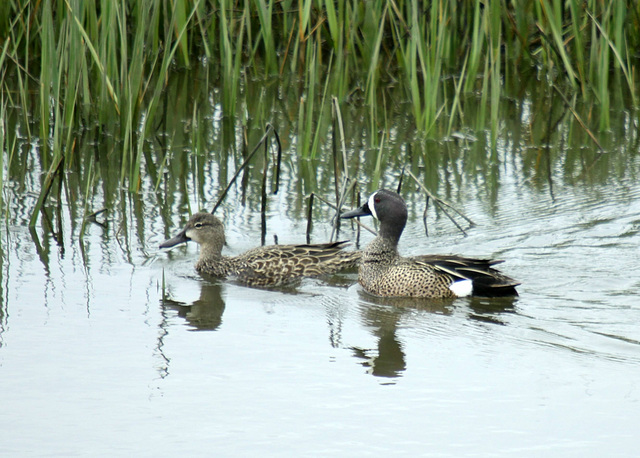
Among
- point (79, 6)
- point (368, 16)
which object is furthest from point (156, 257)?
point (368, 16)

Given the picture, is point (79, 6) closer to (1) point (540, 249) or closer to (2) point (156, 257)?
(2) point (156, 257)

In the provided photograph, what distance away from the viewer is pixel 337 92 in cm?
1005

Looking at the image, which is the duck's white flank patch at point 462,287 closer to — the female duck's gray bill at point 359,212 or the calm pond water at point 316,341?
the calm pond water at point 316,341

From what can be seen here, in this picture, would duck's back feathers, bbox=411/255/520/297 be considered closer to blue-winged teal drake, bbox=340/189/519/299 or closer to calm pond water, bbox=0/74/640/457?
blue-winged teal drake, bbox=340/189/519/299

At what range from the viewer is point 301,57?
12055 millimetres

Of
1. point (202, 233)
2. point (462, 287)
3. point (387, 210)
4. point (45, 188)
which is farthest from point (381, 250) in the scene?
point (45, 188)

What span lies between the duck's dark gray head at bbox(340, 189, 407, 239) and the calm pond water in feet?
1.73

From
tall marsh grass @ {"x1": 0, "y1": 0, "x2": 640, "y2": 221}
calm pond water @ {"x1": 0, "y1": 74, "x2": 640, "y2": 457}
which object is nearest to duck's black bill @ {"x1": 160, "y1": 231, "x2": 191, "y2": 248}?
calm pond water @ {"x1": 0, "y1": 74, "x2": 640, "y2": 457}

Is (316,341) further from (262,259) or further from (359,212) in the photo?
(359,212)

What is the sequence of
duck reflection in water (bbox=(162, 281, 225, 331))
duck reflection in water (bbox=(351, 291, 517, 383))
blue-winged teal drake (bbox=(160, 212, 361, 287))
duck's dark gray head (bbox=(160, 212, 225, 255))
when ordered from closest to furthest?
duck reflection in water (bbox=(351, 291, 517, 383)) < duck reflection in water (bbox=(162, 281, 225, 331)) < blue-winged teal drake (bbox=(160, 212, 361, 287)) < duck's dark gray head (bbox=(160, 212, 225, 255))

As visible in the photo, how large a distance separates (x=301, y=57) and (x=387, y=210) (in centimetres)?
487

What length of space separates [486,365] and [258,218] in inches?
141

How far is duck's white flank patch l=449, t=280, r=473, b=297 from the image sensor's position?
709cm

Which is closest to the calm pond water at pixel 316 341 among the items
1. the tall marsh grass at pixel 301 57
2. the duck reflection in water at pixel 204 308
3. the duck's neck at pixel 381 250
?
the duck reflection in water at pixel 204 308
